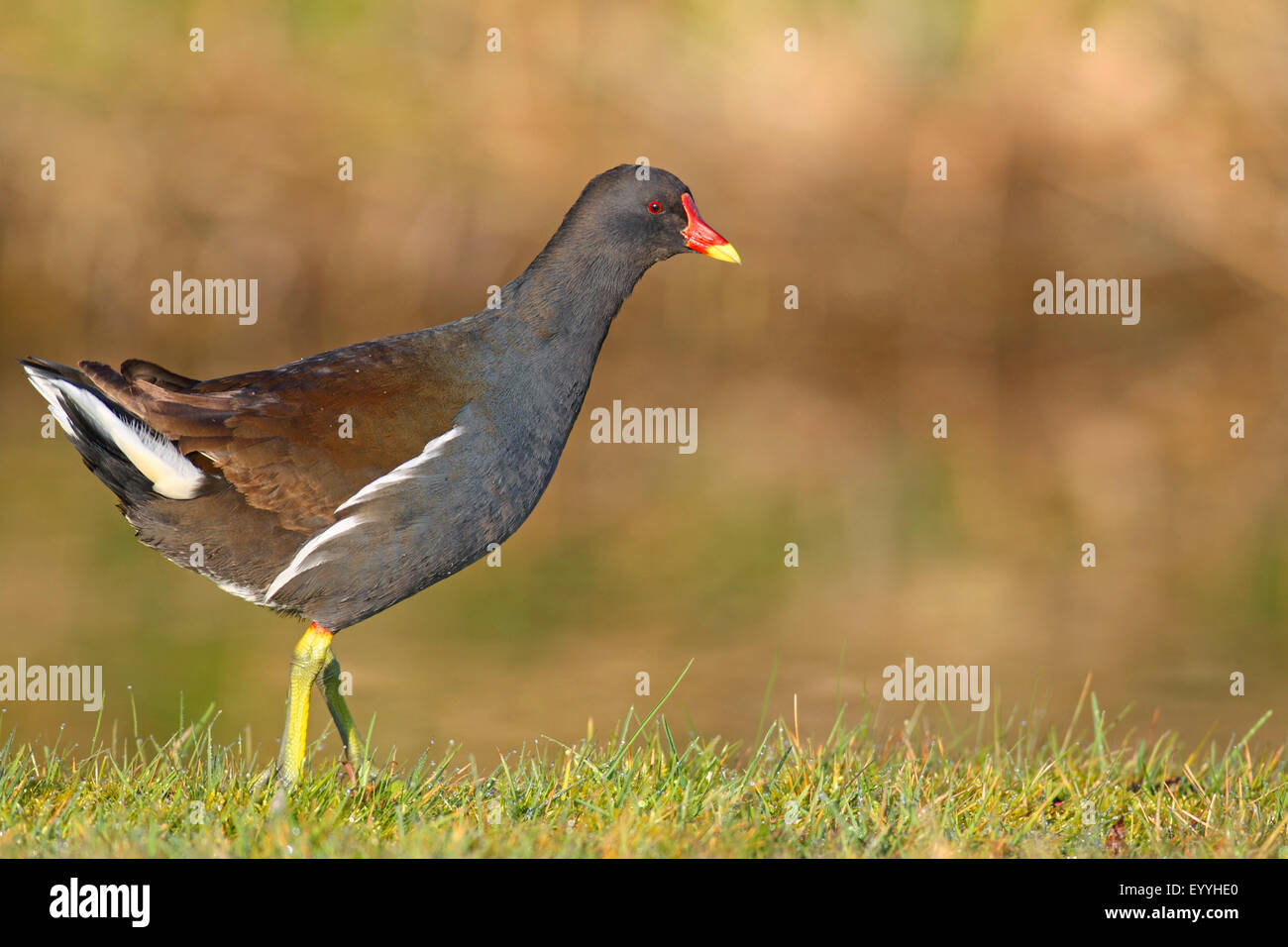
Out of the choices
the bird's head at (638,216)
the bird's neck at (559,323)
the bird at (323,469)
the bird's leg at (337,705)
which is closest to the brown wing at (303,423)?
→ the bird at (323,469)

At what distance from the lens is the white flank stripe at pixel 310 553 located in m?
4.36

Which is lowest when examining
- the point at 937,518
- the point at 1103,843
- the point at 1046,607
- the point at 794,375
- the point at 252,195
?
the point at 1103,843

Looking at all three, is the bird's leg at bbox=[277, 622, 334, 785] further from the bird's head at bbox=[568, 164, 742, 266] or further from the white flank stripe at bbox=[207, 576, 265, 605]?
the bird's head at bbox=[568, 164, 742, 266]

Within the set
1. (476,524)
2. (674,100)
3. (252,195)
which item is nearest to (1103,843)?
(476,524)

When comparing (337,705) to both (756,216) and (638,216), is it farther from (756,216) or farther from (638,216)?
(756,216)

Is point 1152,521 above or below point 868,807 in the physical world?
above

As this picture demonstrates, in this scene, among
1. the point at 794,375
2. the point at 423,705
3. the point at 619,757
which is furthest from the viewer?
the point at 794,375

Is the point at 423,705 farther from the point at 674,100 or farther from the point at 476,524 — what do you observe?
the point at 674,100

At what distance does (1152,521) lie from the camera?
11.1m

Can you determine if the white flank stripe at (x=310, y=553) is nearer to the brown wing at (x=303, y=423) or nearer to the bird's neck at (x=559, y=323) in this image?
the brown wing at (x=303, y=423)

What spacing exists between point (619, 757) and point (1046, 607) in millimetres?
5517

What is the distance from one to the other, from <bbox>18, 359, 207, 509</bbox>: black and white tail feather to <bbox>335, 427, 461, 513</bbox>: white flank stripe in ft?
1.49

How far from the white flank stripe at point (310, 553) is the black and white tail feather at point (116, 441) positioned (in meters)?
0.35

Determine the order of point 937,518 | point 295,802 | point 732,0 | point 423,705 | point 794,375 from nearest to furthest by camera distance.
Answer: point 295,802 → point 423,705 → point 937,518 → point 732,0 → point 794,375
